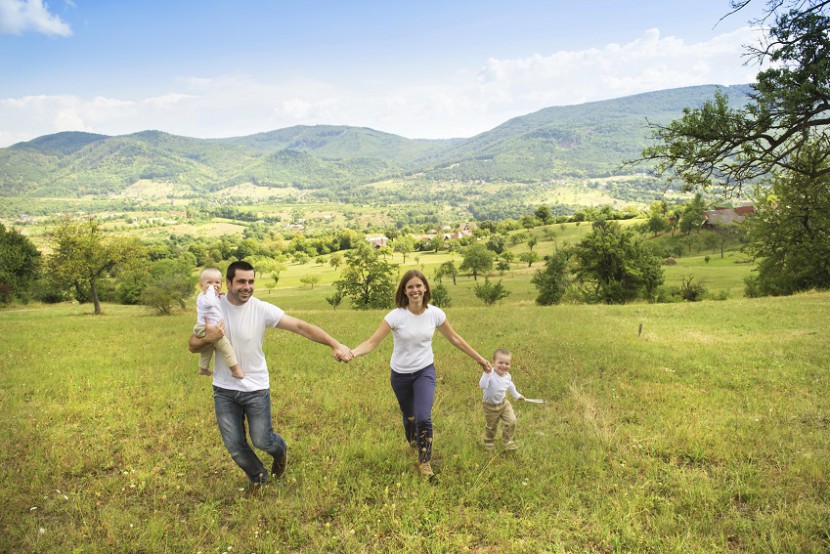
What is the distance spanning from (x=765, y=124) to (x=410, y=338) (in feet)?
29.8

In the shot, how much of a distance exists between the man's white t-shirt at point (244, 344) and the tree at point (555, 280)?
47.0m

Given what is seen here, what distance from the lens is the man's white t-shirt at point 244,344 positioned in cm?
543

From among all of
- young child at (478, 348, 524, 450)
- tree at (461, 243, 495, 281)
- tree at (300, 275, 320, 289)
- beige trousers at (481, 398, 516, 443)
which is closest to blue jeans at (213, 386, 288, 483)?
young child at (478, 348, 524, 450)

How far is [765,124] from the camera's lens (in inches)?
363

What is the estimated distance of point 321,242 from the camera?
602 feet

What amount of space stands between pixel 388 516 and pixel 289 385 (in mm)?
6465

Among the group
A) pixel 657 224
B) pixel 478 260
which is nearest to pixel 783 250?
pixel 478 260

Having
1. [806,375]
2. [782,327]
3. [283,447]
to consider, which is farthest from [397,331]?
[782,327]

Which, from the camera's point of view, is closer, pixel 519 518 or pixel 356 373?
pixel 519 518

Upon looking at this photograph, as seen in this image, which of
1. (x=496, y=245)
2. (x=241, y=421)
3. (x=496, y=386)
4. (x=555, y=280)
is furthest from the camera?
(x=496, y=245)

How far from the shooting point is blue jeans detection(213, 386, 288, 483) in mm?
5488

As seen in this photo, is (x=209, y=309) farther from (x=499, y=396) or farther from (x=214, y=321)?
(x=499, y=396)

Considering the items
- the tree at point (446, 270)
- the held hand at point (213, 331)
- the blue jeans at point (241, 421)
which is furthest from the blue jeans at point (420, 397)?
the tree at point (446, 270)

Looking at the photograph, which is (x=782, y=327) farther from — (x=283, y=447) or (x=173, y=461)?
(x=173, y=461)
